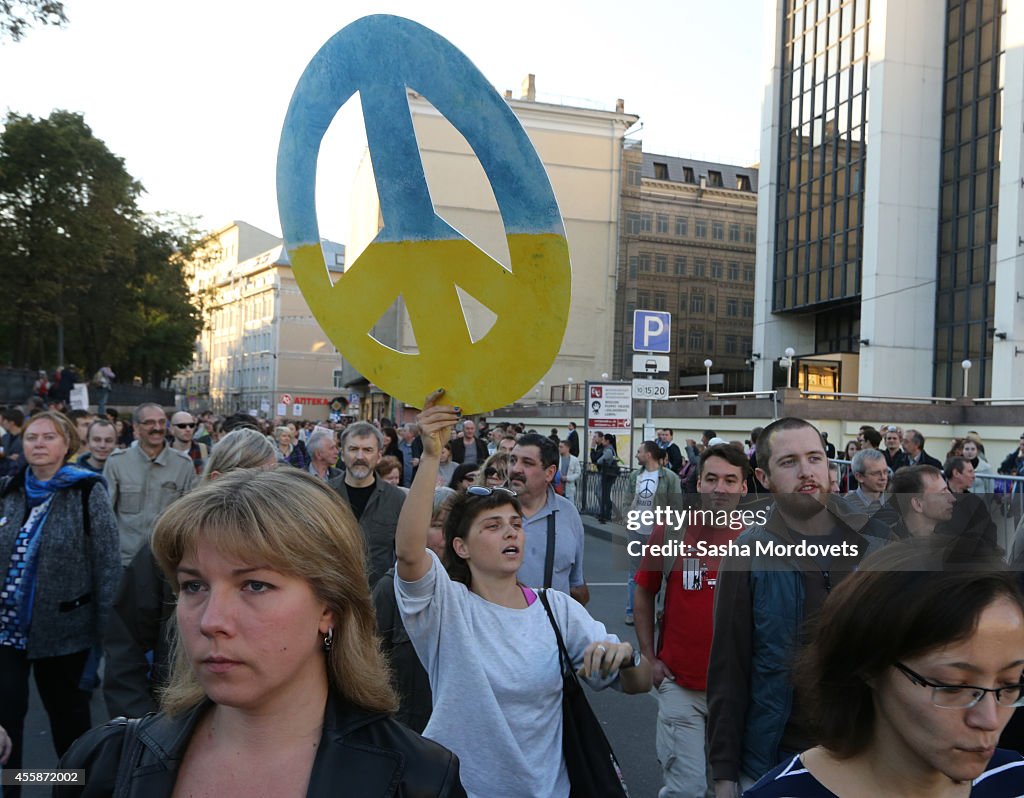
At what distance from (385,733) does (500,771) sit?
1198 millimetres

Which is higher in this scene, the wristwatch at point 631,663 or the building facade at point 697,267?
the building facade at point 697,267

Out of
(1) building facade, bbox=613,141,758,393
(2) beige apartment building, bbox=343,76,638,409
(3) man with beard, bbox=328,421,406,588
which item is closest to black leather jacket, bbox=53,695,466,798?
(3) man with beard, bbox=328,421,406,588

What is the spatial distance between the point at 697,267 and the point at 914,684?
7075 centimetres

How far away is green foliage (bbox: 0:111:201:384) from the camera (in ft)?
106

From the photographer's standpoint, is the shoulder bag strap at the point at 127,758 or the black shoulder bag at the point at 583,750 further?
the black shoulder bag at the point at 583,750

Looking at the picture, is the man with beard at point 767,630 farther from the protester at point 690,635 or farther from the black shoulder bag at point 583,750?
the protester at point 690,635

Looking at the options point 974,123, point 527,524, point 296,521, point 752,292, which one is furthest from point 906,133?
point 296,521

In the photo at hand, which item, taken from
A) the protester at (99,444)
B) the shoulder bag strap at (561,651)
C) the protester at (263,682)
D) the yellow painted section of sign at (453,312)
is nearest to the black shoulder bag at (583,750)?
the shoulder bag strap at (561,651)

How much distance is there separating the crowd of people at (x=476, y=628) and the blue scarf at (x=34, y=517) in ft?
0.04

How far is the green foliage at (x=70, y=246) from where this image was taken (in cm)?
3244

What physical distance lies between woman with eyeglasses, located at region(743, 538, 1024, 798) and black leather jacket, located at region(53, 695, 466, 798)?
24.8 inches

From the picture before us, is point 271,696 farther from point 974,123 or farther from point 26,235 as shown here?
point 974,123

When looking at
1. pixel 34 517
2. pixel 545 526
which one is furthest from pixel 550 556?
pixel 34 517

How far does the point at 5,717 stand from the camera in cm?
404
